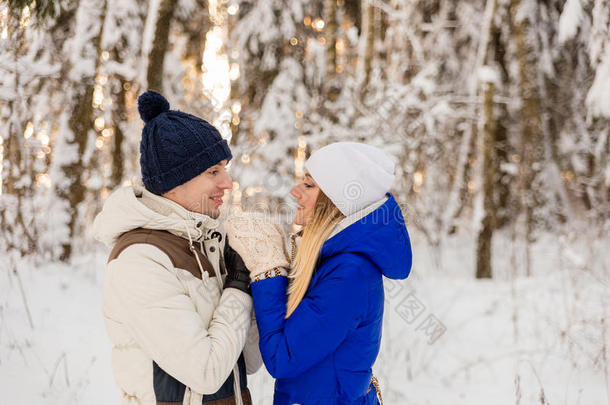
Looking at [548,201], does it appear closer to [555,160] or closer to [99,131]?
[555,160]

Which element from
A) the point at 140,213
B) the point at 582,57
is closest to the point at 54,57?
the point at 140,213

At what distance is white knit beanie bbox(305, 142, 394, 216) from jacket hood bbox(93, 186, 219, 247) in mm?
537

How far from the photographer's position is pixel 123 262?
167 cm

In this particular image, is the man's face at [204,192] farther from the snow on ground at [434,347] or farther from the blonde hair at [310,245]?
the snow on ground at [434,347]

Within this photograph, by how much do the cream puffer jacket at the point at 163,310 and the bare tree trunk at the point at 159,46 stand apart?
4534 millimetres

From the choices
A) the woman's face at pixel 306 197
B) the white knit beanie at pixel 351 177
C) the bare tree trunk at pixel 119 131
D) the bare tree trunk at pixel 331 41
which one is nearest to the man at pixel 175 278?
the woman's face at pixel 306 197

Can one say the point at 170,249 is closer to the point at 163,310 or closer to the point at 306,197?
the point at 163,310

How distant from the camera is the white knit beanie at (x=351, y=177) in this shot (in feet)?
6.49

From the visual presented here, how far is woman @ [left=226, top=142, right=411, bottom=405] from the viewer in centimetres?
181

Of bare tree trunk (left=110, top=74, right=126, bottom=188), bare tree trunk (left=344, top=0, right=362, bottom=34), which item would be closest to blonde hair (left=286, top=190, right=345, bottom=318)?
bare tree trunk (left=110, top=74, right=126, bottom=188)

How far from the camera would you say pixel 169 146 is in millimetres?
1844

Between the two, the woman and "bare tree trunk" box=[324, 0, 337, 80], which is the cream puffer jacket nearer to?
the woman

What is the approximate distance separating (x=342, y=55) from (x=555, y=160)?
6899 millimetres

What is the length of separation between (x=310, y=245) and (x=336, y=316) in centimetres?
32
